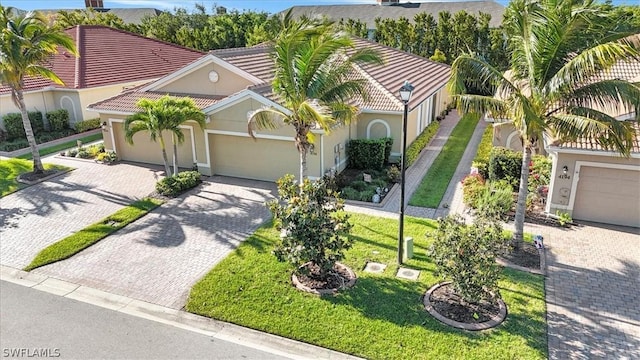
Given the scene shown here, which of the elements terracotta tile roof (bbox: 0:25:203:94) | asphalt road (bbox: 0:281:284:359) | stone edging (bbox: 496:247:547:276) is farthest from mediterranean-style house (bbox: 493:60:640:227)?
terracotta tile roof (bbox: 0:25:203:94)

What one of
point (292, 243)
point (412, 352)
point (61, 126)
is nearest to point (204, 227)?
point (292, 243)

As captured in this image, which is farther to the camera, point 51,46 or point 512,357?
point 51,46

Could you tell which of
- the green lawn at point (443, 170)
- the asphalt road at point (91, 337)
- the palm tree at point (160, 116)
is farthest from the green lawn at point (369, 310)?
the palm tree at point (160, 116)

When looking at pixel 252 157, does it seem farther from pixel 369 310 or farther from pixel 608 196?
pixel 608 196

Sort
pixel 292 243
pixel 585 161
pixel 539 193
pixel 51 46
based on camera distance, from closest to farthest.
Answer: pixel 292 243, pixel 585 161, pixel 539 193, pixel 51 46

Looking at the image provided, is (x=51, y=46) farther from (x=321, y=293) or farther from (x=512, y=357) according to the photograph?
(x=512, y=357)

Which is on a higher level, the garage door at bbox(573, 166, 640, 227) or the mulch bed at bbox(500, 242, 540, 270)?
the garage door at bbox(573, 166, 640, 227)

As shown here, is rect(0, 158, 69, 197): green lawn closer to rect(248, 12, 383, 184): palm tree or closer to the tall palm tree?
the tall palm tree
